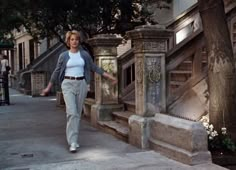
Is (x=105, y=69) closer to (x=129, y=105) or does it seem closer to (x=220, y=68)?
(x=129, y=105)

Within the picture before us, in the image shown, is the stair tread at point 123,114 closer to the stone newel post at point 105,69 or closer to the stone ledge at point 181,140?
the stone newel post at point 105,69

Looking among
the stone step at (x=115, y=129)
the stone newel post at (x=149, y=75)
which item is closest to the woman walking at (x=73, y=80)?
the stone newel post at (x=149, y=75)

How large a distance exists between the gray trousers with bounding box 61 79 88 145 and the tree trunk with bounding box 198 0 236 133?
207 cm

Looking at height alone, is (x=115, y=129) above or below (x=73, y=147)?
above

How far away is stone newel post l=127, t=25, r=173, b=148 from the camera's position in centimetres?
691

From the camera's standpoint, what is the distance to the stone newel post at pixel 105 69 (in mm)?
9203

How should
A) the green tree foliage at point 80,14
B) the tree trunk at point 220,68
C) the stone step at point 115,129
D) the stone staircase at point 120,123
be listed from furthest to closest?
the green tree foliage at point 80,14 < the stone staircase at point 120,123 < the stone step at point 115,129 < the tree trunk at point 220,68

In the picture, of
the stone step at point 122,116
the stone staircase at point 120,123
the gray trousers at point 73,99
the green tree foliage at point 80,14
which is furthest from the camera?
the green tree foliage at point 80,14

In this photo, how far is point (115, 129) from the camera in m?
8.34

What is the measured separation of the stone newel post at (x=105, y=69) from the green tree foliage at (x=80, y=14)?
8.70 feet

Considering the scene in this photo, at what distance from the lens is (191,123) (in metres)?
5.97

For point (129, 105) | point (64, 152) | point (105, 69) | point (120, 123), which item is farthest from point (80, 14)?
point (64, 152)

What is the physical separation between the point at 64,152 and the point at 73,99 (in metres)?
0.84

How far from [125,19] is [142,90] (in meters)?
5.82
